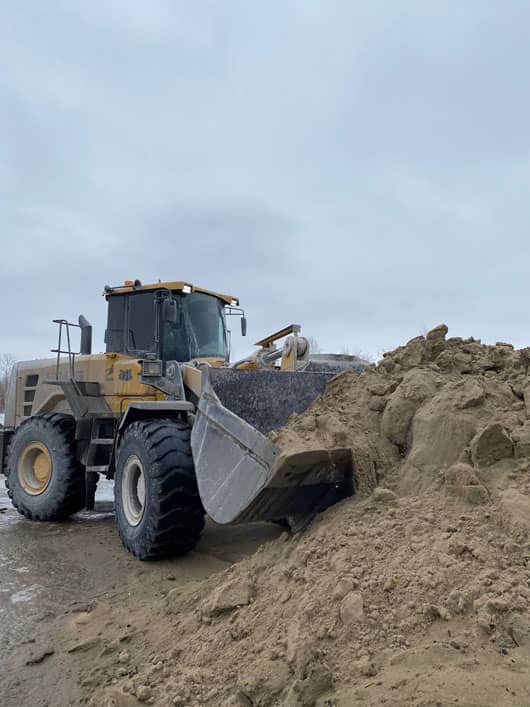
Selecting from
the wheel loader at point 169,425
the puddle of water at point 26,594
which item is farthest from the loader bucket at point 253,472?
the puddle of water at point 26,594

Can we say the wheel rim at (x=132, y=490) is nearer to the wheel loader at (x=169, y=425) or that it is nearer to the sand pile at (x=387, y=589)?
the wheel loader at (x=169, y=425)

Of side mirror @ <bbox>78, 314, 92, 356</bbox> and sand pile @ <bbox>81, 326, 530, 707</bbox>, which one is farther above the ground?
side mirror @ <bbox>78, 314, 92, 356</bbox>

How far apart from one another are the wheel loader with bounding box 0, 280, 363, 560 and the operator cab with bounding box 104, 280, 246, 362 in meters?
0.01

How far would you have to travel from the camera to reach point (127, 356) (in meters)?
6.44

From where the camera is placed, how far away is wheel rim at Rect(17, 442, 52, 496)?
272 inches

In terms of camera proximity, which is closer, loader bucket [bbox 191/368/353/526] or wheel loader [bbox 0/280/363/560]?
loader bucket [bbox 191/368/353/526]

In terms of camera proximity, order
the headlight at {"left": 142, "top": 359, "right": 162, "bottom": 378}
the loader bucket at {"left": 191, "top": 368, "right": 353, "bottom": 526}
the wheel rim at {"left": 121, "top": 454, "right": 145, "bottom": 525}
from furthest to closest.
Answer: the headlight at {"left": 142, "top": 359, "right": 162, "bottom": 378} < the wheel rim at {"left": 121, "top": 454, "right": 145, "bottom": 525} < the loader bucket at {"left": 191, "top": 368, "right": 353, "bottom": 526}

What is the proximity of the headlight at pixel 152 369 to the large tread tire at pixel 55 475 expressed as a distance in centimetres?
167

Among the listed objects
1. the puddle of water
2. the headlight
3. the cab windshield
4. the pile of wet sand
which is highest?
the cab windshield

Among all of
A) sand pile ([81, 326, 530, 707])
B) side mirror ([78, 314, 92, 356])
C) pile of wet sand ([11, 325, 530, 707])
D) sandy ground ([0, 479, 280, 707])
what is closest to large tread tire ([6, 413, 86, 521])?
sandy ground ([0, 479, 280, 707])

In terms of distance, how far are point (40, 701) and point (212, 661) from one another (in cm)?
89

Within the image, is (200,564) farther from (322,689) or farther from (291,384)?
(322,689)

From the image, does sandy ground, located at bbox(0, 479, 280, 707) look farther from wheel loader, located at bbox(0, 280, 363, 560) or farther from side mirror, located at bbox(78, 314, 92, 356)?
side mirror, located at bbox(78, 314, 92, 356)

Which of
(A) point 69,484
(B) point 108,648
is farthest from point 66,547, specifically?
(B) point 108,648
